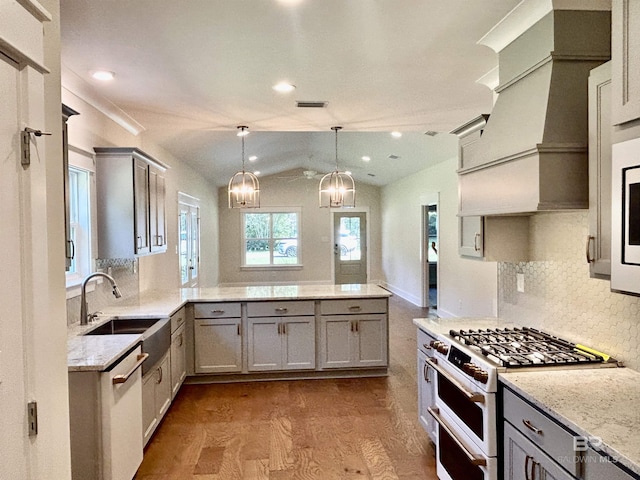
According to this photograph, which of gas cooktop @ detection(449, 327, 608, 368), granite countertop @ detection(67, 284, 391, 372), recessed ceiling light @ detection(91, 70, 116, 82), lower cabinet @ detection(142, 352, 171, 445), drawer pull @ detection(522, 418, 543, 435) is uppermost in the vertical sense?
recessed ceiling light @ detection(91, 70, 116, 82)

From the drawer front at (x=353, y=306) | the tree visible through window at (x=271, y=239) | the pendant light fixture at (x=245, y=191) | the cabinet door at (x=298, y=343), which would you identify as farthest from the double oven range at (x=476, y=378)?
the tree visible through window at (x=271, y=239)

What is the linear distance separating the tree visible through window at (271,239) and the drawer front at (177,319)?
23.1 feet

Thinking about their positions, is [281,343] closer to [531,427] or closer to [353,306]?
[353,306]

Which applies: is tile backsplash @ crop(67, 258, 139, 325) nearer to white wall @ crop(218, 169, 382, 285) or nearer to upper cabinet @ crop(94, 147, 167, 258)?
upper cabinet @ crop(94, 147, 167, 258)

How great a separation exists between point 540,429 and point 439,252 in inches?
238

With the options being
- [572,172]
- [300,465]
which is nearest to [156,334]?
[300,465]

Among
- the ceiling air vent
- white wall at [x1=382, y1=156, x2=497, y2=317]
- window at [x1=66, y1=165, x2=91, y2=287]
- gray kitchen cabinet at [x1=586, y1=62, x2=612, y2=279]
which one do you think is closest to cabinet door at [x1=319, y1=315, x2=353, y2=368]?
white wall at [x1=382, y1=156, x2=497, y2=317]

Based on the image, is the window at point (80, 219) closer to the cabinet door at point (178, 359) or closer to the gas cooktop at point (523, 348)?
the cabinet door at point (178, 359)

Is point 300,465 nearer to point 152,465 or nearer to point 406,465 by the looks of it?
point 406,465

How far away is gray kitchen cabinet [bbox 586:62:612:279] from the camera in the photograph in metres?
1.70

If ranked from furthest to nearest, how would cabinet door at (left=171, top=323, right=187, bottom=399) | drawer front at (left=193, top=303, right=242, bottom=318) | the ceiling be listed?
1. drawer front at (left=193, top=303, right=242, bottom=318)
2. cabinet door at (left=171, top=323, right=187, bottom=399)
3. the ceiling

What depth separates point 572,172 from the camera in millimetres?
1948

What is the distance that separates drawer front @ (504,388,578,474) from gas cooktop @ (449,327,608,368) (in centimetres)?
19

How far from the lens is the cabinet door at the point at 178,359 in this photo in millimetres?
3664
